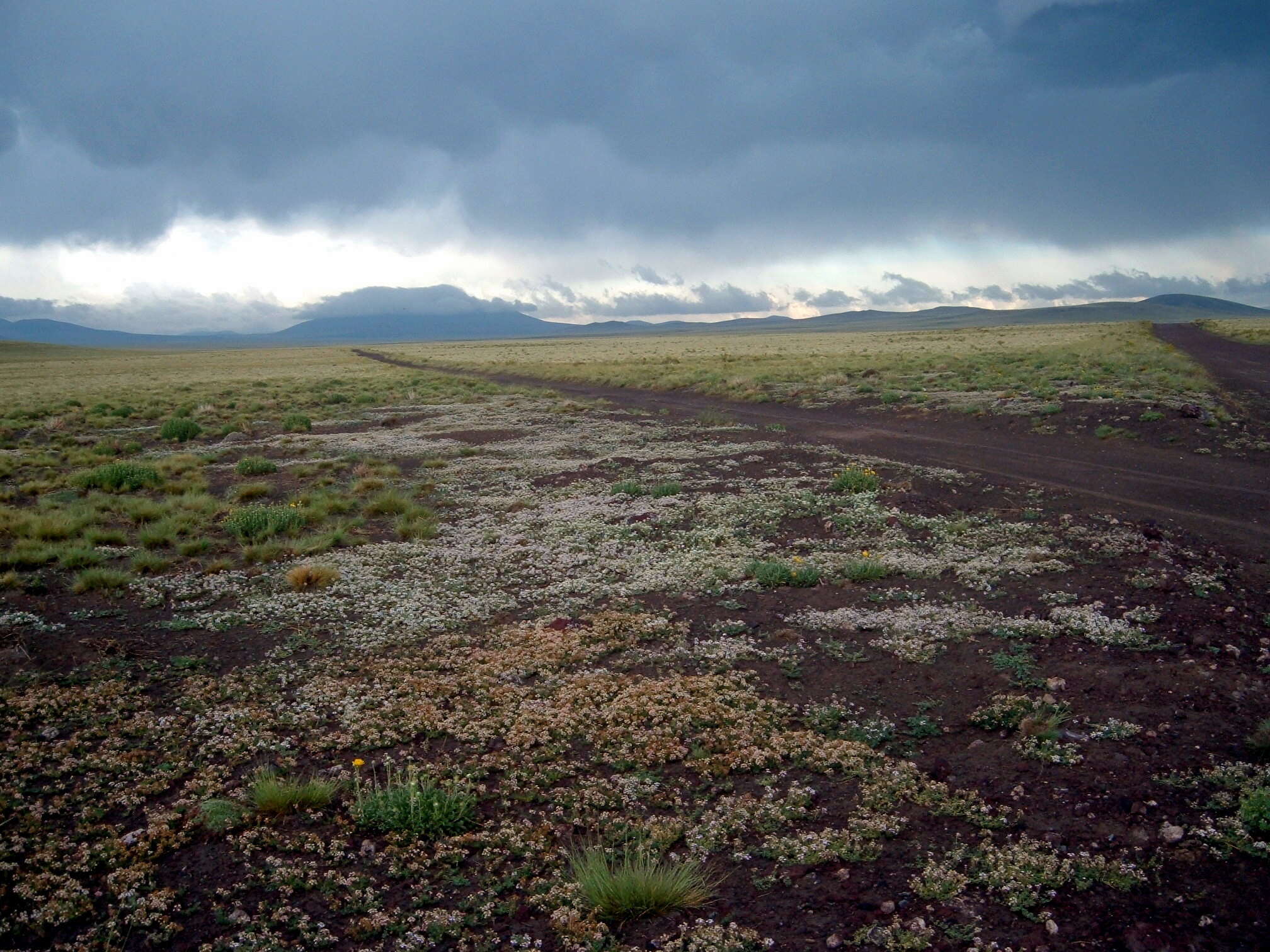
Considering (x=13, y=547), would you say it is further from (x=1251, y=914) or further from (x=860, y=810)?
(x=1251, y=914)

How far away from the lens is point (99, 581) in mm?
11656

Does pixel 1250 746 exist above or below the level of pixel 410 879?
above

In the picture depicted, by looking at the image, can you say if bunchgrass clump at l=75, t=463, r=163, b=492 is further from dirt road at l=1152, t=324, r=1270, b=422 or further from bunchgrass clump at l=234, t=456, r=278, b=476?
dirt road at l=1152, t=324, r=1270, b=422

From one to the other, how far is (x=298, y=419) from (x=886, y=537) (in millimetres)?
27344

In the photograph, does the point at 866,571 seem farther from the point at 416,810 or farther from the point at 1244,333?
the point at 1244,333

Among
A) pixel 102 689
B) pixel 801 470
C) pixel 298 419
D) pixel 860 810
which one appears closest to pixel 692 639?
pixel 860 810

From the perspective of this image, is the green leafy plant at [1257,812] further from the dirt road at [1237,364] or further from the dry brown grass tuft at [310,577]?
the dirt road at [1237,364]

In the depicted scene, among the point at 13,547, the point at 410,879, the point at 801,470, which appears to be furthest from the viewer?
the point at 801,470

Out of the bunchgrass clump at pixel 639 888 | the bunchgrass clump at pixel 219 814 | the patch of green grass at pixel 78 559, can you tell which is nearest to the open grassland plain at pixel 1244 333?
the bunchgrass clump at pixel 639 888

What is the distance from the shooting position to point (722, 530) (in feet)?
A: 48.2

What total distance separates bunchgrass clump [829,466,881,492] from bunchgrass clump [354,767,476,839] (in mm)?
12991

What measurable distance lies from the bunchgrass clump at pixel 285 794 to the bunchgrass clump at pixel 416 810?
11.7 inches

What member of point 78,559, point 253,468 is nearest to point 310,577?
point 78,559

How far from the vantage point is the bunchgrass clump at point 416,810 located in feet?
20.0
